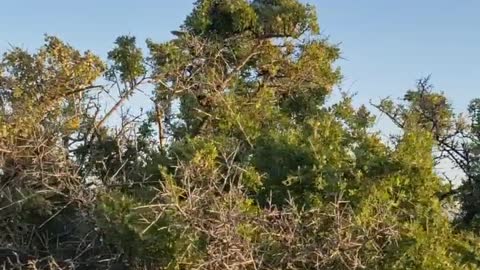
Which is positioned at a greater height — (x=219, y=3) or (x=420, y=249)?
(x=219, y=3)

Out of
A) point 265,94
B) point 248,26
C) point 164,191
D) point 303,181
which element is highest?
point 248,26

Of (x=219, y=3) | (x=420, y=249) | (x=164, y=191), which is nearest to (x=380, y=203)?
(x=420, y=249)

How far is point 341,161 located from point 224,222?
1544mm

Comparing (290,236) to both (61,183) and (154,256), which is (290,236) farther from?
(61,183)

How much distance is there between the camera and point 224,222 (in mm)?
6809

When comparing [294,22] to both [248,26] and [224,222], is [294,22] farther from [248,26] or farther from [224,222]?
[224,222]

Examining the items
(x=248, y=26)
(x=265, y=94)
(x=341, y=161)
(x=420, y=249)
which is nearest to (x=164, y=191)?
(x=341, y=161)

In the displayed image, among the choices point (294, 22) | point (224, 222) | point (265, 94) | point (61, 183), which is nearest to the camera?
point (224, 222)

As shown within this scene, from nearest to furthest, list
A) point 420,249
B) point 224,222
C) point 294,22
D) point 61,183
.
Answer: point 224,222
point 420,249
point 61,183
point 294,22

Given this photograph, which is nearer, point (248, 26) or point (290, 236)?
point (290, 236)

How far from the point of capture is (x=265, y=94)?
9.67 metres

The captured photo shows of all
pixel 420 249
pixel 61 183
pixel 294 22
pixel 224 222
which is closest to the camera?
pixel 224 222

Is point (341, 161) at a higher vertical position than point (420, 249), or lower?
higher

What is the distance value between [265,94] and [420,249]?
310 cm
